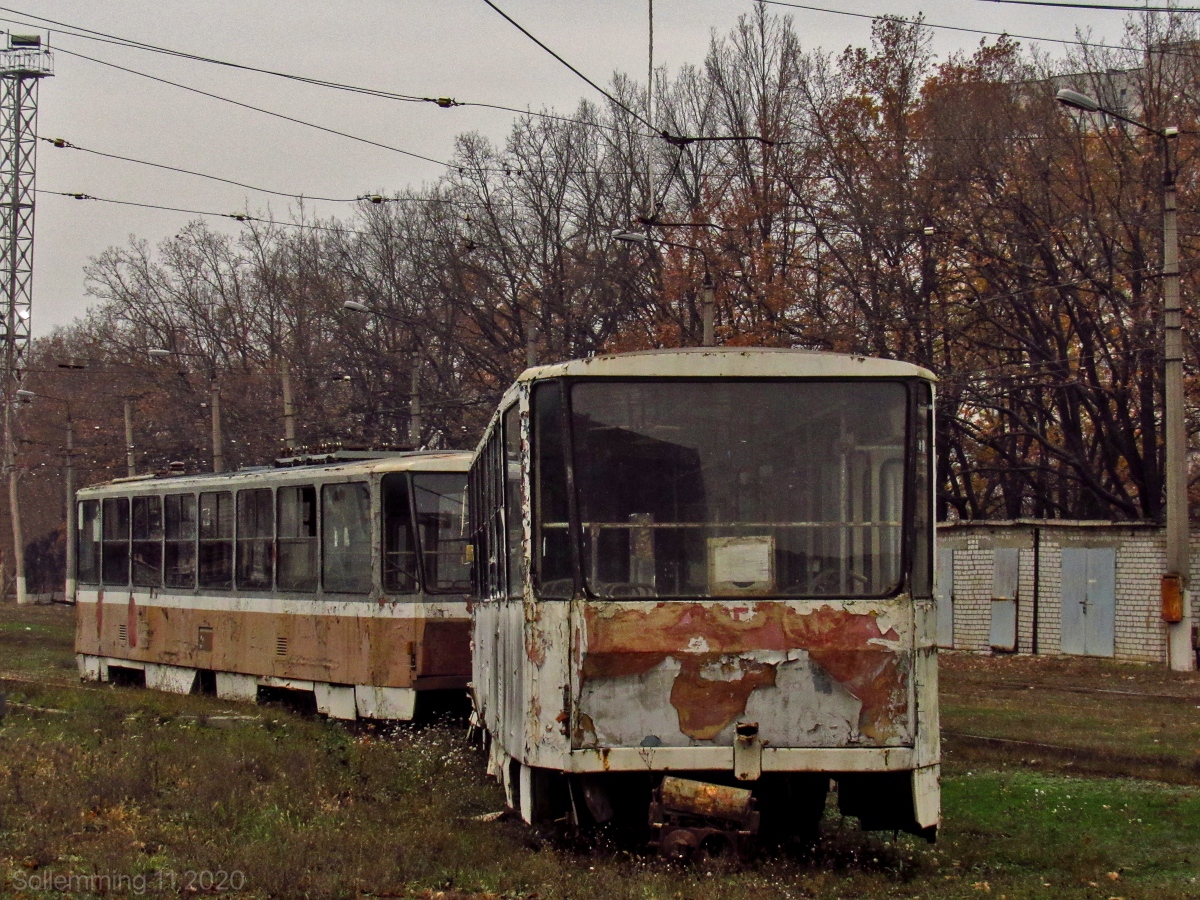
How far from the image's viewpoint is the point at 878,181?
104 feet

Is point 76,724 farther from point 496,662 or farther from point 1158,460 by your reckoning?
point 1158,460

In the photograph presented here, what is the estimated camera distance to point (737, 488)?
7.51m

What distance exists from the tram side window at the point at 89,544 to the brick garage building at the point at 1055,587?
38.7 ft

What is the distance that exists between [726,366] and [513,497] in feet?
A: 4.26

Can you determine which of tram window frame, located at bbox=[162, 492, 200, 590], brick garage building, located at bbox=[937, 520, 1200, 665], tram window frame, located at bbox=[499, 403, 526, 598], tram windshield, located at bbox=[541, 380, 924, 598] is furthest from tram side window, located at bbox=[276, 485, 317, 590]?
brick garage building, located at bbox=[937, 520, 1200, 665]

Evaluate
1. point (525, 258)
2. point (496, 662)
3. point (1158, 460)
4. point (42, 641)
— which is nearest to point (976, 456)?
point (1158, 460)

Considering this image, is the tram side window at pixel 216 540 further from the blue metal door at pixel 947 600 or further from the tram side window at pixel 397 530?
the blue metal door at pixel 947 600

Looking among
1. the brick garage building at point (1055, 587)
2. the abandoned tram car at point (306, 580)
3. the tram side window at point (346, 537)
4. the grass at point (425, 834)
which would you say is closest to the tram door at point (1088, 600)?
the brick garage building at point (1055, 587)

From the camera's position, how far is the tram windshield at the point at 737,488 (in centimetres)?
747

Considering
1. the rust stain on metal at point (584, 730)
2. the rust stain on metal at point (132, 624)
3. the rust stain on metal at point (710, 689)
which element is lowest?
the rust stain on metal at point (132, 624)

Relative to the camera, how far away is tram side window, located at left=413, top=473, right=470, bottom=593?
14.2m

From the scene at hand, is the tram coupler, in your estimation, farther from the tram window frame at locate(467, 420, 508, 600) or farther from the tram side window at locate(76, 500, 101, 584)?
the tram side window at locate(76, 500, 101, 584)

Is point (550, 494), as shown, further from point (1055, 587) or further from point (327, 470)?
point (1055, 587)

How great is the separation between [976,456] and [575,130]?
13.5m
